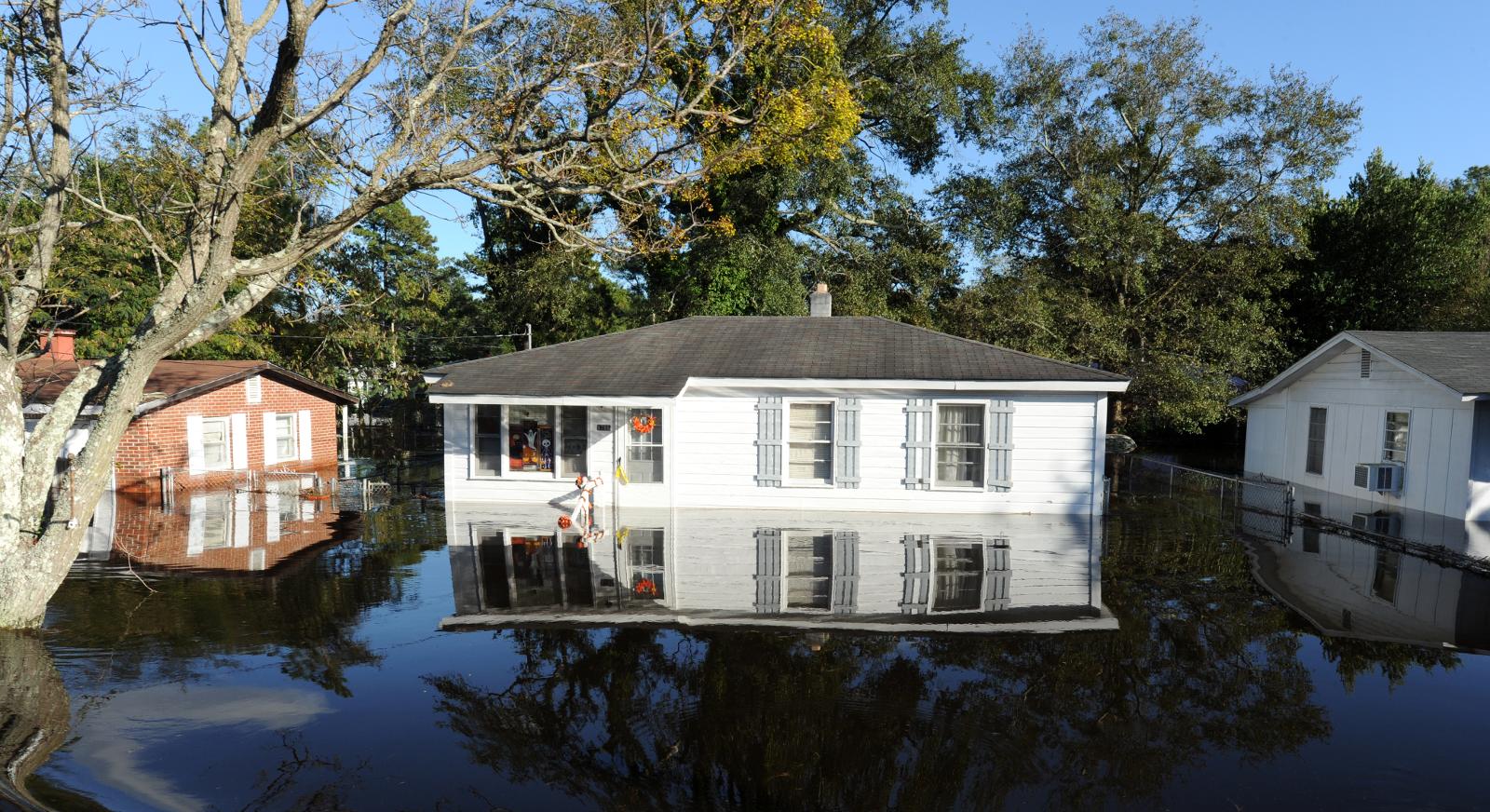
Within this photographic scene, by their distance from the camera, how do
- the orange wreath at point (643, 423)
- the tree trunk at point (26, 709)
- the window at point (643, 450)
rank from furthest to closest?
1. the window at point (643, 450)
2. the orange wreath at point (643, 423)
3. the tree trunk at point (26, 709)

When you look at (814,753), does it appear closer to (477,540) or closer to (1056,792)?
(1056,792)

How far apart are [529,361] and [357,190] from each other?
24.0ft

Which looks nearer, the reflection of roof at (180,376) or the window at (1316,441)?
the reflection of roof at (180,376)

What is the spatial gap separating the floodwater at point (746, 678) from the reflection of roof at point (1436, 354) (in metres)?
4.34

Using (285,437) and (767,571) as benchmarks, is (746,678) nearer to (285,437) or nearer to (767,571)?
(767,571)

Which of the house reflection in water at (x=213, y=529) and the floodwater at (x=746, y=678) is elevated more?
the floodwater at (x=746, y=678)

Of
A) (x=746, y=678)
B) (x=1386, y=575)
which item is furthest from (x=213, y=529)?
(x=1386, y=575)

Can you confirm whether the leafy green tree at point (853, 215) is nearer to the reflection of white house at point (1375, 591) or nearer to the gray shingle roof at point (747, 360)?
the gray shingle roof at point (747, 360)

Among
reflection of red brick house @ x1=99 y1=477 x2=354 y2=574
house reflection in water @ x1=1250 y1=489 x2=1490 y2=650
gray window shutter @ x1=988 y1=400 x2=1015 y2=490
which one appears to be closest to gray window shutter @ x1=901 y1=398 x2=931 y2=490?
gray window shutter @ x1=988 y1=400 x2=1015 y2=490

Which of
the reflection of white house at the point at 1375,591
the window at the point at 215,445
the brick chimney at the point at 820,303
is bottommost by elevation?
the reflection of white house at the point at 1375,591

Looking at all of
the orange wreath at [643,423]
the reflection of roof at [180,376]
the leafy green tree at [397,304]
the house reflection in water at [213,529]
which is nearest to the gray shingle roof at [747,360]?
the orange wreath at [643,423]

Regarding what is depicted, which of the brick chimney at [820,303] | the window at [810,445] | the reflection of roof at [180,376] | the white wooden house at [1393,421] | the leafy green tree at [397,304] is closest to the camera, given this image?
the white wooden house at [1393,421]

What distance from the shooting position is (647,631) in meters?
8.34

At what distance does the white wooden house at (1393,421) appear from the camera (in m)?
14.3
